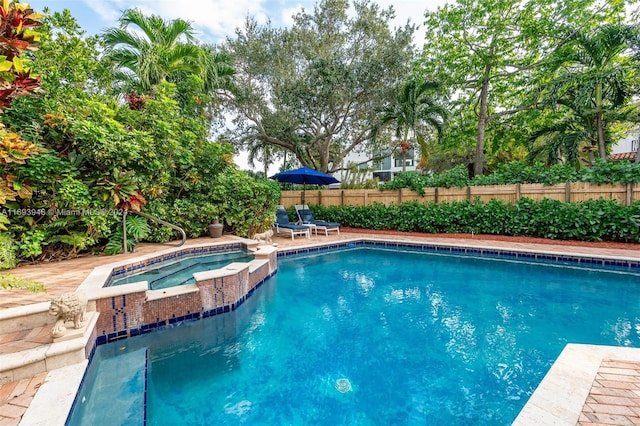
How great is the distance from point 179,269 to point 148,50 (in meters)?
6.02

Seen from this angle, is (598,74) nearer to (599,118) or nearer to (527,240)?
(599,118)

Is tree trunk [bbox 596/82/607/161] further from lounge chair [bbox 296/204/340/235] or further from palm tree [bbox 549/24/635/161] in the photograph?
lounge chair [bbox 296/204/340/235]

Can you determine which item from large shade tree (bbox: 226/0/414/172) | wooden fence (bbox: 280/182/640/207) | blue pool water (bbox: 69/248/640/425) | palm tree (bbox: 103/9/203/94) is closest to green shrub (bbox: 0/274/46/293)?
blue pool water (bbox: 69/248/640/425)

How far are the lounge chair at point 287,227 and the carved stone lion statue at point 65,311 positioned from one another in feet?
24.0

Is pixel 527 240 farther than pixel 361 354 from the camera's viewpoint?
Yes

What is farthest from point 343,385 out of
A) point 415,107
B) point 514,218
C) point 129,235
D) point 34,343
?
point 415,107

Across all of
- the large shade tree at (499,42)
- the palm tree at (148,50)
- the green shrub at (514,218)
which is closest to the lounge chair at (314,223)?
the green shrub at (514,218)

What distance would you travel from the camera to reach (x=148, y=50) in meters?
7.51

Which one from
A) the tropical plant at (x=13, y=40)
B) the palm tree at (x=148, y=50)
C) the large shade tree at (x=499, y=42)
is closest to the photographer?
the tropical plant at (x=13, y=40)

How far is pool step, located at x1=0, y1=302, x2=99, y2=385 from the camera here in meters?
2.23

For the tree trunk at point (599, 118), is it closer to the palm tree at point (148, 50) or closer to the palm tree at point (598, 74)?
the palm tree at point (598, 74)

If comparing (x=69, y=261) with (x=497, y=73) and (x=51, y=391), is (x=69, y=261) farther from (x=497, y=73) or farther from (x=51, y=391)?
(x=497, y=73)

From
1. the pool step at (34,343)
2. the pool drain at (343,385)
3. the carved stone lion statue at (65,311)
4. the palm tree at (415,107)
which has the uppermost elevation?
the palm tree at (415,107)

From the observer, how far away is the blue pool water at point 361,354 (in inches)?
93.7
